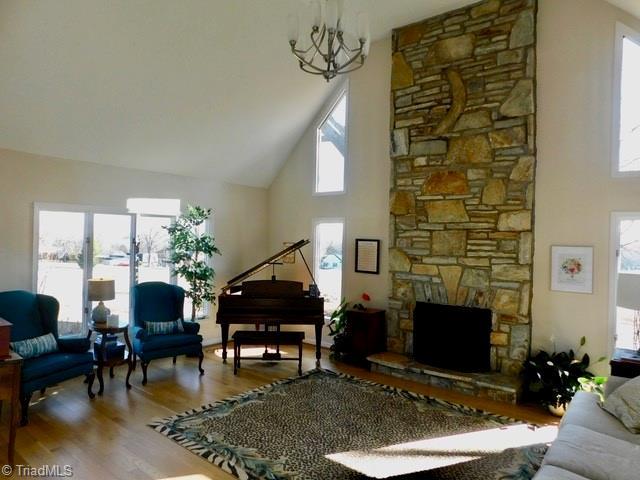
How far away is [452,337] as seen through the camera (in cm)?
516

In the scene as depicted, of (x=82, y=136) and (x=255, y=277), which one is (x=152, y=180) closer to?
(x=82, y=136)

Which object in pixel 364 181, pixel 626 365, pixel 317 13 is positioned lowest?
pixel 626 365

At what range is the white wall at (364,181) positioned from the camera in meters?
5.98

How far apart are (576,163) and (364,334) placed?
3.31 meters

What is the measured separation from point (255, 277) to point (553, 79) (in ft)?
17.3

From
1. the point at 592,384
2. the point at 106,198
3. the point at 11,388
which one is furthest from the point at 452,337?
the point at 106,198

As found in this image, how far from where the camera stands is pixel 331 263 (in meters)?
6.65

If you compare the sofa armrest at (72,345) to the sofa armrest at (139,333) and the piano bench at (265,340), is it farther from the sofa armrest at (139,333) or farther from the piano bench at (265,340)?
the piano bench at (265,340)

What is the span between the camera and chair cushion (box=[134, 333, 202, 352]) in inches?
187

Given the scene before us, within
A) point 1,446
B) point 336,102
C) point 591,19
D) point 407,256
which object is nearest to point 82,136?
point 1,446

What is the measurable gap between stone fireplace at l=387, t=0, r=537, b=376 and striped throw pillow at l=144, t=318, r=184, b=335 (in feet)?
9.43

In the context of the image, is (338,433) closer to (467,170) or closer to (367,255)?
(367,255)

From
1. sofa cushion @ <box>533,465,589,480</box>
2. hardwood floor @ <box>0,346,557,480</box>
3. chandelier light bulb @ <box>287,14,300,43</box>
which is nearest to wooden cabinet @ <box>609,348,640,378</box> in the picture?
hardwood floor @ <box>0,346,557,480</box>

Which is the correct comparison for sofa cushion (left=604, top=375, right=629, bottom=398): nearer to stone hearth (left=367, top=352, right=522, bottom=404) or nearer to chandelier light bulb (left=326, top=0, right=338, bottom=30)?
stone hearth (left=367, top=352, right=522, bottom=404)
